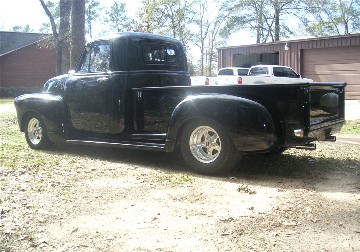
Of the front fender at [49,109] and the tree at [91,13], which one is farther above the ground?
the tree at [91,13]

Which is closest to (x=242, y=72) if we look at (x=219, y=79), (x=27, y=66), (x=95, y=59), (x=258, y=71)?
(x=258, y=71)

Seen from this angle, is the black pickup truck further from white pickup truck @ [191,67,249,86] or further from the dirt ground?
white pickup truck @ [191,67,249,86]

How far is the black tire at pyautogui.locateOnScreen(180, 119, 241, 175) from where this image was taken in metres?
5.09

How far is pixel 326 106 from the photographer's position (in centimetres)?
536

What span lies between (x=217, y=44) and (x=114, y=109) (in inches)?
1522

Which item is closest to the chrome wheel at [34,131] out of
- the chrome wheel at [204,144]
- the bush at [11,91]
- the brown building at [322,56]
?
the chrome wheel at [204,144]

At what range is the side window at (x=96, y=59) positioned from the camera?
21.3ft

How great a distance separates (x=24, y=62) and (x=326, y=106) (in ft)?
111

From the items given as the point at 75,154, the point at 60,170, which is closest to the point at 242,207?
the point at 60,170

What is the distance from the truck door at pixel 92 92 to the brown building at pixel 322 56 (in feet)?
54.3

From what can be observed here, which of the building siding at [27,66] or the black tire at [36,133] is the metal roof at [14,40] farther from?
the black tire at [36,133]

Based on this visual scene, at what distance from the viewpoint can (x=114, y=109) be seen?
6.18 m

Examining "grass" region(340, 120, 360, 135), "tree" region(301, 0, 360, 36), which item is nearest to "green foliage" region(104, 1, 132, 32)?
"tree" region(301, 0, 360, 36)

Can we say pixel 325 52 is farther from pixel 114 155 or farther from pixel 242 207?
pixel 242 207
